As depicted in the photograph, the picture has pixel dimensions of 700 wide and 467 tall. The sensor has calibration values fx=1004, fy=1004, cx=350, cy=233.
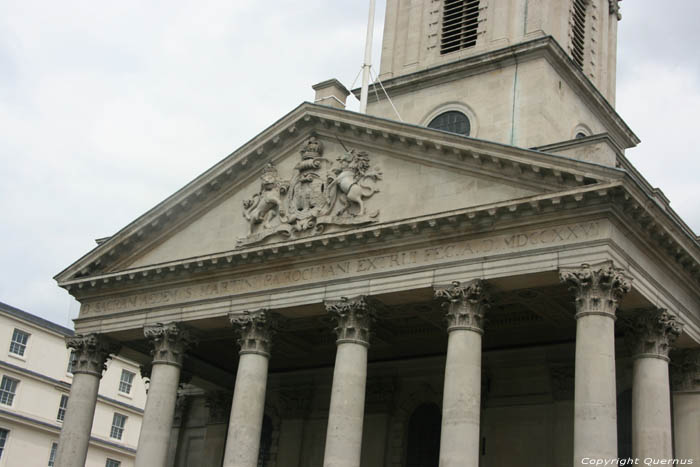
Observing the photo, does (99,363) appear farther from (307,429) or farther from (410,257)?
(410,257)

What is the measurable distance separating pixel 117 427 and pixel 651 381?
4251 centimetres

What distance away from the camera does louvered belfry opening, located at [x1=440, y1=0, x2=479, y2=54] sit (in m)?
40.2

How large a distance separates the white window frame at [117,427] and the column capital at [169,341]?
3071 centimetres

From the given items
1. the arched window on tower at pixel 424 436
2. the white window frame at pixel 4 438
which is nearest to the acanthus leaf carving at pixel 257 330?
the arched window on tower at pixel 424 436

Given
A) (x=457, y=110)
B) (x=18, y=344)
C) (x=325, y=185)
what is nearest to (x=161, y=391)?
(x=325, y=185)

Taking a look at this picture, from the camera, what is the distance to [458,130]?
38344mm

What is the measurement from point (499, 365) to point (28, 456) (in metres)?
31.1

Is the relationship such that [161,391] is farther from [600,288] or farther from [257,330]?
[600,288]

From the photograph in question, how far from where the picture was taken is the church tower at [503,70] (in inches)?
1464

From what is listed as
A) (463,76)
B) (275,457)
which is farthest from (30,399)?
(463,76)

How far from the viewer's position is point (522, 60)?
1487 inches

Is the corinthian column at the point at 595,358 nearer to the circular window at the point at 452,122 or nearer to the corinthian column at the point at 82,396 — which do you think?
the circular window at the point at 452,122

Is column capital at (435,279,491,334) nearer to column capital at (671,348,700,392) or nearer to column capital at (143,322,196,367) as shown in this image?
column capital at (671,348,700,392)

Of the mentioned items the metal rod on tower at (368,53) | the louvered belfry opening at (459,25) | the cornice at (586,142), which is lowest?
the cornice at (586,142)
